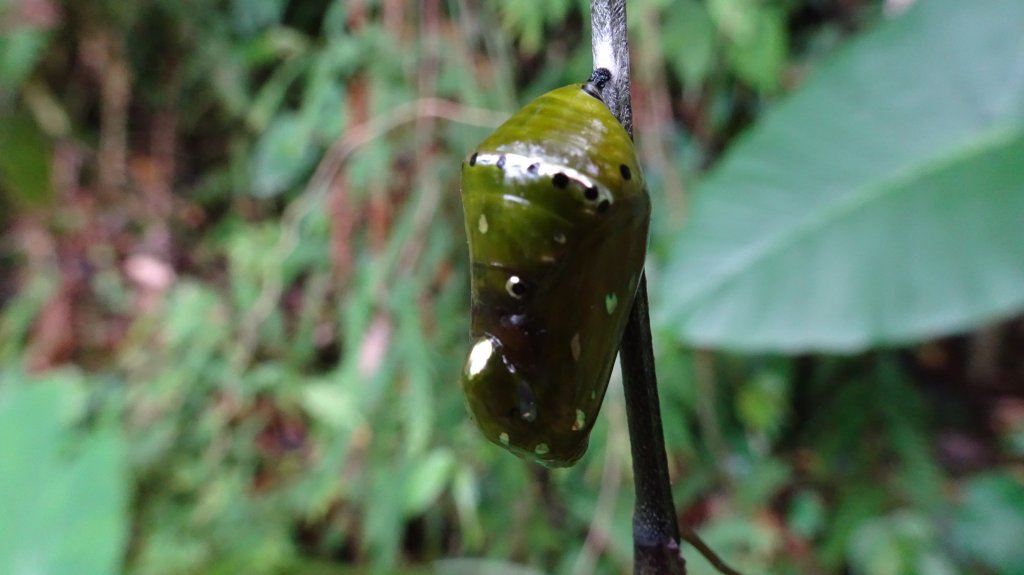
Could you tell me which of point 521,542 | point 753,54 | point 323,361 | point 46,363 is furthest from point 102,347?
point 753,54

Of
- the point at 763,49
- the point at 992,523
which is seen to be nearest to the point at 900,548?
the point at 992,523

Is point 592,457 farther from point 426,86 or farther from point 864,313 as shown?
point 426,86

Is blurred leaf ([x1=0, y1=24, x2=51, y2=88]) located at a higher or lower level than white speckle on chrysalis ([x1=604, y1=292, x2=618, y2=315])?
lower

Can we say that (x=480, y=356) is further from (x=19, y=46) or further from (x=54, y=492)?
(x=19, y=46)

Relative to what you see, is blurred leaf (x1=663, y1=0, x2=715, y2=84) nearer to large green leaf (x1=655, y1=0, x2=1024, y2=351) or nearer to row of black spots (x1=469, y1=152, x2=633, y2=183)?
large green leaf (x1=655, y1=0, x2=1024, y2=351)

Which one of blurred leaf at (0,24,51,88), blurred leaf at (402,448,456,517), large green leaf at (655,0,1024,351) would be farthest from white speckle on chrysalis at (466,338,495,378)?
blurred leaf at (0,24,51,88)
